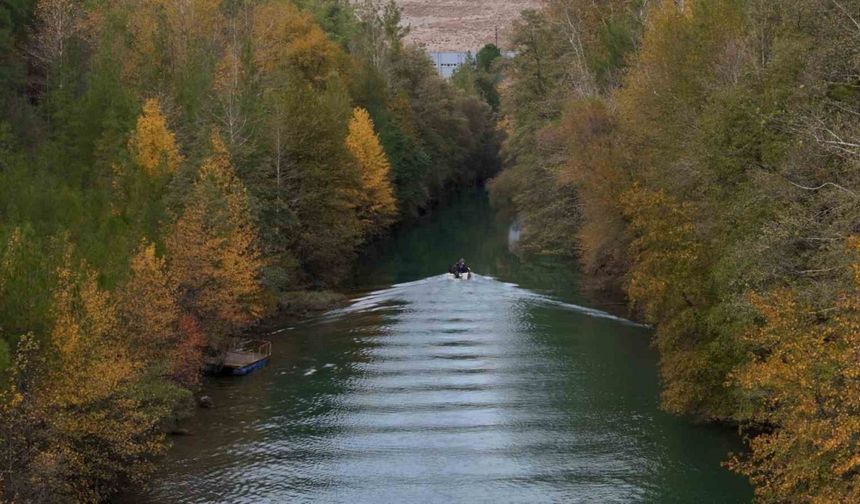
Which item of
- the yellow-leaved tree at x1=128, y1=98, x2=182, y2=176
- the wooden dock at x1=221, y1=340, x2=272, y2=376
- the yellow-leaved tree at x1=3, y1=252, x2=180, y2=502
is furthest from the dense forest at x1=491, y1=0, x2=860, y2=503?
the yellow-leaved tree at x1=128, y1=98, x2=182, y2=176

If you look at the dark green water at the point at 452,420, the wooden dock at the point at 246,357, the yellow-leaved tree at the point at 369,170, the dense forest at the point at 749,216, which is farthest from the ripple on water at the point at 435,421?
the yellow-leaved tree at the point at 369,170

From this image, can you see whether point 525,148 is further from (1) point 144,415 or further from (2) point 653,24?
(1) point 144,415

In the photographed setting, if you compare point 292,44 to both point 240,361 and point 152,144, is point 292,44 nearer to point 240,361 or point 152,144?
point 152,144

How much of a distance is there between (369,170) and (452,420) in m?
44.2

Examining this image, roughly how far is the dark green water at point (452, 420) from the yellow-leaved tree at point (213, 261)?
3.10 metres

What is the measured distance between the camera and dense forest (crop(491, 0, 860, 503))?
25.0 m

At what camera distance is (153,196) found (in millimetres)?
47750

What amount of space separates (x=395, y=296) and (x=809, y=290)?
40649 mm

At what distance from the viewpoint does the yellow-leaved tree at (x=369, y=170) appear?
80500mm

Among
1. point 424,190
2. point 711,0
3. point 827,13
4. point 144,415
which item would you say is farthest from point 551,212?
point 144,415

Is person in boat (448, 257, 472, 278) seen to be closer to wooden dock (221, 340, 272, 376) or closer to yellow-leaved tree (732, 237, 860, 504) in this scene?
wooden dock (221, 340, 272, 376)

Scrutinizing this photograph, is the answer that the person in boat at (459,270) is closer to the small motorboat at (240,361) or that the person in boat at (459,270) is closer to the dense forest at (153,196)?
the dense forest at (153,196)

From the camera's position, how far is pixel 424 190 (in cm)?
10362

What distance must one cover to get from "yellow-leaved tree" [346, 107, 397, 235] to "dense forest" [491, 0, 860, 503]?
Result: 21013 millimetres
